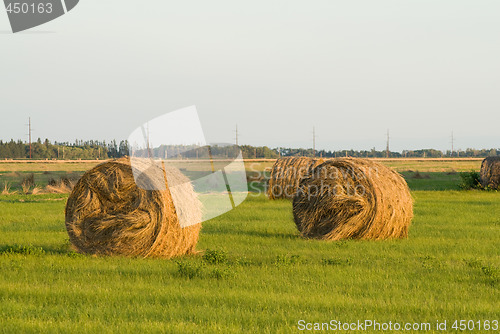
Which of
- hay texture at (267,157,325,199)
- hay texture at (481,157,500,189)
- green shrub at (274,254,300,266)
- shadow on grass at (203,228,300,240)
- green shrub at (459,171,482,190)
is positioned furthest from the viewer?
green shrub at (459,171,482,190)

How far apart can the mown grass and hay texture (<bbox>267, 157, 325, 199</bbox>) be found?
10406 millimetres

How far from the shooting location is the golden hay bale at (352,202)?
1470 centimetres

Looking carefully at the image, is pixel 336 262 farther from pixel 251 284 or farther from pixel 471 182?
pixel 471 182

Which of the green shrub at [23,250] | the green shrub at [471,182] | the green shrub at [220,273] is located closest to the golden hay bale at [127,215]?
the green shrub at [23,250]

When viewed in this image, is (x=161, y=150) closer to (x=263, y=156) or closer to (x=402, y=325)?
(x=402, y=325)

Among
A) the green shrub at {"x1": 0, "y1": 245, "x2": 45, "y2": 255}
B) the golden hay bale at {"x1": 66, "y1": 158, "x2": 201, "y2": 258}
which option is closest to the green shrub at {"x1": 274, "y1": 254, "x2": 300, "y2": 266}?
the golden hay bale at {"x1": 66, "y1": 158, "x2": 201, "y2": 258}

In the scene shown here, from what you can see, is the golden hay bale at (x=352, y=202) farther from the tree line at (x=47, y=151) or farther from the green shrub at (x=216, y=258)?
the tree line at (x=47, y=151)

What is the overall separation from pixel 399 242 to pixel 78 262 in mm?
7714

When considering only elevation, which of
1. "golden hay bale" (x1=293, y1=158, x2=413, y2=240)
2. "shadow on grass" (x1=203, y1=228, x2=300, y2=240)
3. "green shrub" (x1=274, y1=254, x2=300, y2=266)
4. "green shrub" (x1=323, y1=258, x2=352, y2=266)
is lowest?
"shadow on grass" (x1=203, y1=228, x2=300, y2=240)

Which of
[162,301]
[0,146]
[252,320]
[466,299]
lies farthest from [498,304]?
[0,146]

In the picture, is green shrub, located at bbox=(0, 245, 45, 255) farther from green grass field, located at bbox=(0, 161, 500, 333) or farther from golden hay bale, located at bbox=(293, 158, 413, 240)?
golden hay bale, located at bbox=(293, 158, 413, 240)

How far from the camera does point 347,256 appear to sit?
11914mm

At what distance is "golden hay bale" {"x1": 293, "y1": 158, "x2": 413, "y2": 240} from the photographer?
14.7 metres

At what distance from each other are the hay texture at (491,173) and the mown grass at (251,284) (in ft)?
58.5
